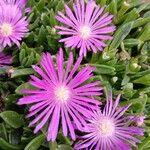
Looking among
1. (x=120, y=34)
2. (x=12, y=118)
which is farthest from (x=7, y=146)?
(x=120, y=34)

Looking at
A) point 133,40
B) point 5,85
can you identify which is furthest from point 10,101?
point 133,40

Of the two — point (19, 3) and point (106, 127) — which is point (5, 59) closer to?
point (19, 3)

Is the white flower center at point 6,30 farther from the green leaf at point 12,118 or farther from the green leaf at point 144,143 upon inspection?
the green leaf at point 144,143

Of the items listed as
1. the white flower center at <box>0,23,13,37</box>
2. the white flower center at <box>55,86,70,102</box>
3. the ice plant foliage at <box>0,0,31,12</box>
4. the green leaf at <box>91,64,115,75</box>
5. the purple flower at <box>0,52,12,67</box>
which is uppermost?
the ice plant foliage at <box>0,0,31,12</box>

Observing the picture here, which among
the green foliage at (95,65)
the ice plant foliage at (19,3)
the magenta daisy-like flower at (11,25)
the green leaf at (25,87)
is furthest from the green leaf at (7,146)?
the ice plant foliage at (19,3)

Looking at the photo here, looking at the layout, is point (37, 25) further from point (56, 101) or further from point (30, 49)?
point (56, 101)

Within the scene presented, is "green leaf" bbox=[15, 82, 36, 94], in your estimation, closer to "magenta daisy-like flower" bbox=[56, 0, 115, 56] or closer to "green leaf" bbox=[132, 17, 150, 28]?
"magenta daisy-like flower" bbox=[56, 0, 115, 56]

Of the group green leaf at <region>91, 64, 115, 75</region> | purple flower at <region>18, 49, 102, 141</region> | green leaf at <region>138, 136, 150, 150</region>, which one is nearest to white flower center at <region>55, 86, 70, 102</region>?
purple flower at <region>18, 49, 102, 141</region>
